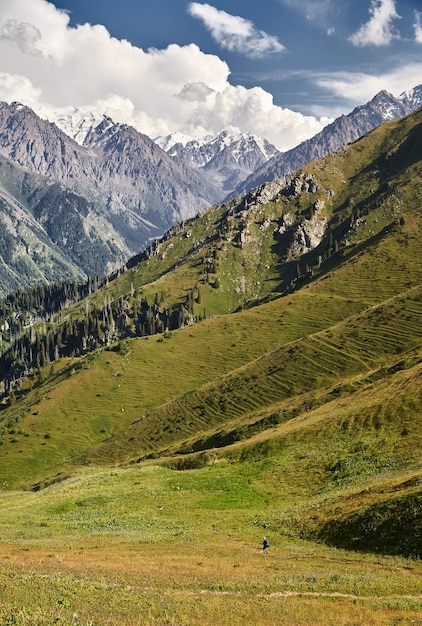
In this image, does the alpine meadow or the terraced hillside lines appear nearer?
the alpine meadow

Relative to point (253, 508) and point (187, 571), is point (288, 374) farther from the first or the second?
point (187, 571)

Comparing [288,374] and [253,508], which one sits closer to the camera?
[253,508]

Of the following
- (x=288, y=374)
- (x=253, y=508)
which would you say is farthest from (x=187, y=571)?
(x=288, y=374)

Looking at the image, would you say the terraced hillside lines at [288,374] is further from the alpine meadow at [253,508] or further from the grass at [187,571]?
the grass at [187,571]

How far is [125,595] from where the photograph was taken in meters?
27.2

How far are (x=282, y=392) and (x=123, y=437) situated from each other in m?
49.3

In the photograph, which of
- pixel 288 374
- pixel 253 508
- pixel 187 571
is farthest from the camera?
pixel 288 374

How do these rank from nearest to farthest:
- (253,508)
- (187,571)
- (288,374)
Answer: (187,571), (253,508), (288,374)

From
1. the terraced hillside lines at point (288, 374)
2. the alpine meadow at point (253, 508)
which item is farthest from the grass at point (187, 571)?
the terraced hillside lines at point (288, 374)

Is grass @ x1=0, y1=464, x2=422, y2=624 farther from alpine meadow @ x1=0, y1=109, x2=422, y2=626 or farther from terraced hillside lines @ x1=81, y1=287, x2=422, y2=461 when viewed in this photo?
terraced hillside lines @ x1=81, y1=287, x2=422, y2=461

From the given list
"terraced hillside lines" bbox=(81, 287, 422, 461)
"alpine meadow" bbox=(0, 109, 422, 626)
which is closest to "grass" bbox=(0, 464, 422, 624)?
"alpine meadow" bbox=(0, 109, 422, 626)

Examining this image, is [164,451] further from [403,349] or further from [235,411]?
[403,349]

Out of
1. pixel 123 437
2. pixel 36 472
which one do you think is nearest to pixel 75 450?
pixel 36 472

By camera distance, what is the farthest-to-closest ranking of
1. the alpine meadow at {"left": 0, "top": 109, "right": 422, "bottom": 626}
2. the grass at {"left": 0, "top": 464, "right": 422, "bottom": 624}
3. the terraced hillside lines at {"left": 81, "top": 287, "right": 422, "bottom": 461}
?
the terraced hillside lines at {"left": 81, "top": 287, "right": 422, "bottom": 461}, the alpine meadow at {"left": 0, "top": 109, "right": 422, "bottom": 626}, the grass at {"left": 0, "top": 464, "right": 422, "bottom": 624}
